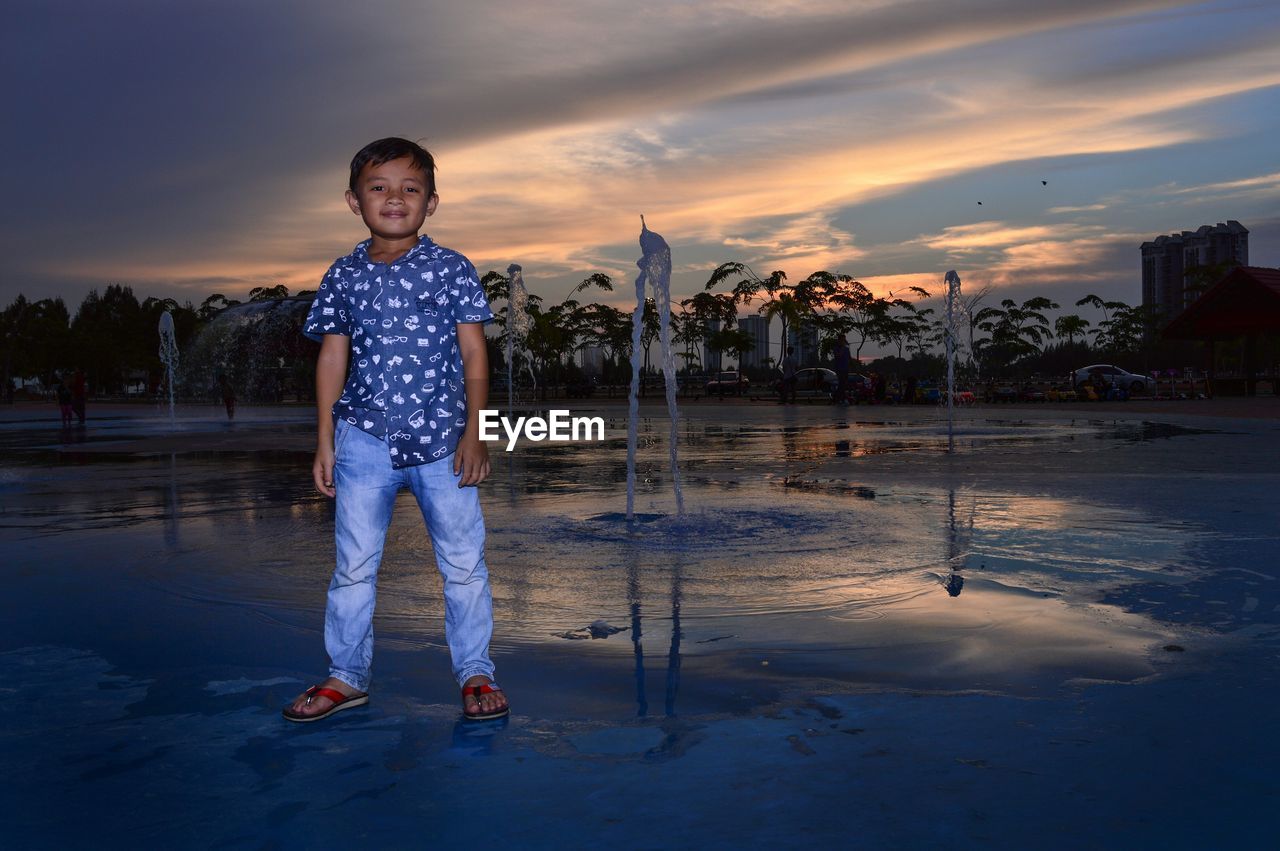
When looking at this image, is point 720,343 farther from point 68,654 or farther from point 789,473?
point 68,654

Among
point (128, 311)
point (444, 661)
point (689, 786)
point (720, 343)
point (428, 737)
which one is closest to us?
point (689, 786)

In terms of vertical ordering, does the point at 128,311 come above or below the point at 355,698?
above

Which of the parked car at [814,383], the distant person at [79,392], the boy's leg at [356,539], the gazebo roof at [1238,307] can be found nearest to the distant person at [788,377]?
the parked car at [814,383]

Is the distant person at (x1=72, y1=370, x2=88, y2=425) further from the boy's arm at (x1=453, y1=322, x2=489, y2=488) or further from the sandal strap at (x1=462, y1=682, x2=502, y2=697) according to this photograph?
the sandal strap at (x1=462, y1=682, x2=502, y2=697)

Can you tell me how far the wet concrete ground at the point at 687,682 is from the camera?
258cm

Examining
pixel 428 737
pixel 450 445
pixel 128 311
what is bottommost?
pixel 428 737

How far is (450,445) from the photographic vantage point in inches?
139

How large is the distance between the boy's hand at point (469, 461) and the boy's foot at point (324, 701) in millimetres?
708

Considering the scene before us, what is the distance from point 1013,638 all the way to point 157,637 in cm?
328

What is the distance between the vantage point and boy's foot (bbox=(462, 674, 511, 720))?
3.30m

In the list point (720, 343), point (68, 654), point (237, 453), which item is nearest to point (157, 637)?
point (68, 654)

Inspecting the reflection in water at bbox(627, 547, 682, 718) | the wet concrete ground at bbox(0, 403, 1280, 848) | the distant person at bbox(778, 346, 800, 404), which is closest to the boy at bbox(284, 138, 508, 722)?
the wet concrete ground at bbox(0, 403, 1280, 848)

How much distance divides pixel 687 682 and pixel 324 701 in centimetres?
113

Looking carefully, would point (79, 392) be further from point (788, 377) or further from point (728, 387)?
point (728, 387)
